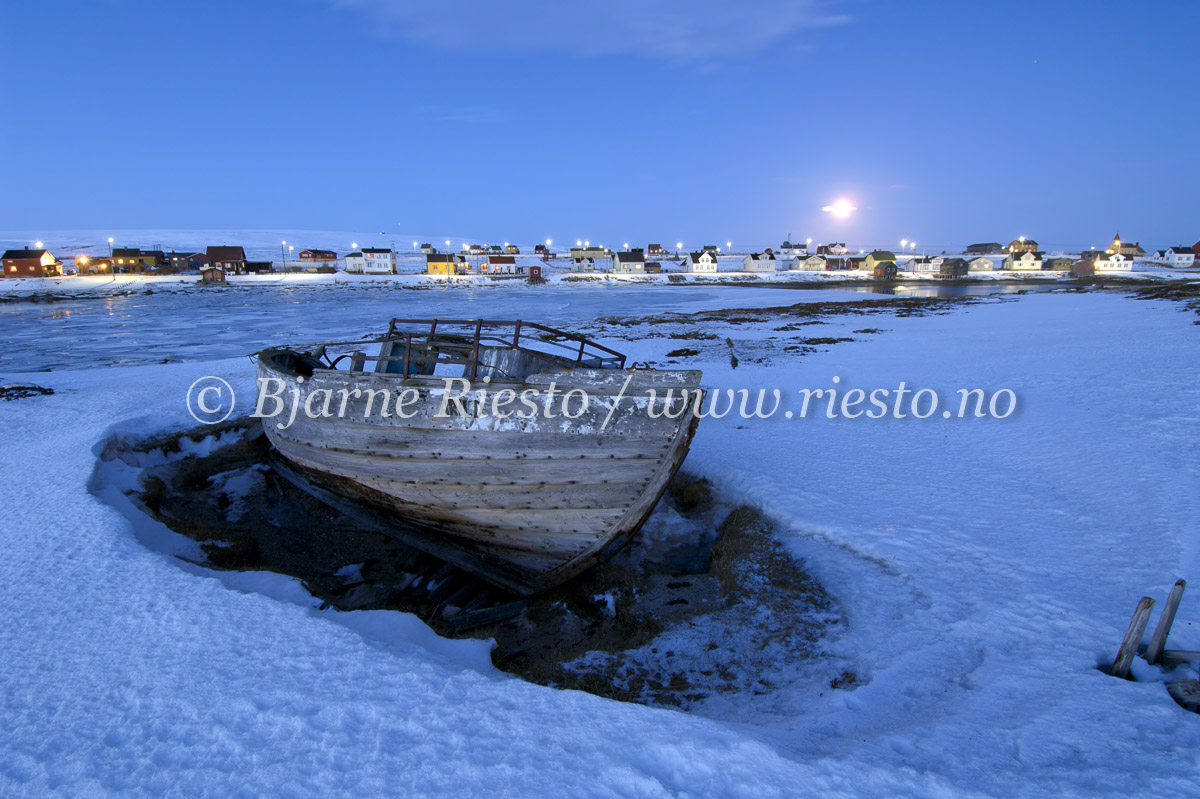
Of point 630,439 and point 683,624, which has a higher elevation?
point 630,439

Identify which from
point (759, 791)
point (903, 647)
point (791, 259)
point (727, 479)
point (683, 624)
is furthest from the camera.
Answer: point (791, 259)

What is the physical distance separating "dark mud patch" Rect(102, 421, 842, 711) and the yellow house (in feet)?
295

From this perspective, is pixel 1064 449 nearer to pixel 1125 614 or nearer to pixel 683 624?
pixel 1125 614

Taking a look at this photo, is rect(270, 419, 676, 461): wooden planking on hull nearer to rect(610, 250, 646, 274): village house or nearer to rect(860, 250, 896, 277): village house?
rect(610, 250, 646, 274): village house

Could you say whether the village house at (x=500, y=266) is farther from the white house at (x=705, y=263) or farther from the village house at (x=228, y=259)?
the village house at (x=228, y=259)

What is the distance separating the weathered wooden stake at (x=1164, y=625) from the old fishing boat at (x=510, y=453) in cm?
370

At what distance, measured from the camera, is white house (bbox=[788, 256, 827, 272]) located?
10856cm

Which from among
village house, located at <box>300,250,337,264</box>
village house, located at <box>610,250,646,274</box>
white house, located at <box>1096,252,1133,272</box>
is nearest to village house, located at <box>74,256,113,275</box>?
village house, located at <box>300,250,337,264</box>

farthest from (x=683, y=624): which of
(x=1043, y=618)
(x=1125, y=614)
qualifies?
(x=1125, y=614)

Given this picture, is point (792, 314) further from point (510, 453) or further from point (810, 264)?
point (810, 264)

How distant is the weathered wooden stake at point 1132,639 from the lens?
3781mm

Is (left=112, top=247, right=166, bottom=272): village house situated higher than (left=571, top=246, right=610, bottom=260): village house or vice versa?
(left=571, top=246, right=610, bottom=260): village house

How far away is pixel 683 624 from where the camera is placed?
5.54 metres

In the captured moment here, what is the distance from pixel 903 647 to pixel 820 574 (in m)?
1.32
